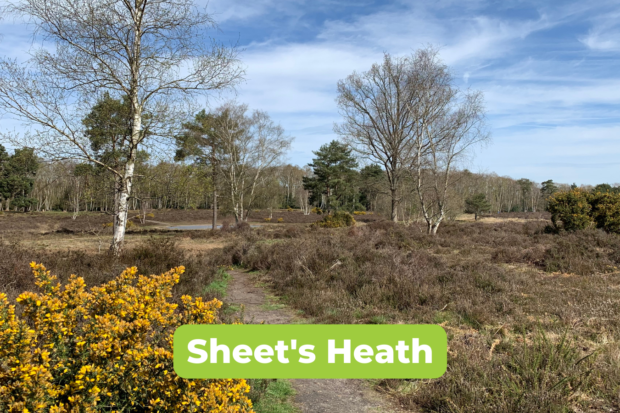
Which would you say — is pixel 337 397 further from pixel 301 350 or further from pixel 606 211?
pixel 606 211

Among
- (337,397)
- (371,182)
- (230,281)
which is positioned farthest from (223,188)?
(337,397)

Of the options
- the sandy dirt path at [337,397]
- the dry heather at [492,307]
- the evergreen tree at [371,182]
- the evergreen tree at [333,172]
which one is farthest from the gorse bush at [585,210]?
the evergreen tree at [333,172]

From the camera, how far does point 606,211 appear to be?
14.3m

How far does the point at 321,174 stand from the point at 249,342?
45.1 meters

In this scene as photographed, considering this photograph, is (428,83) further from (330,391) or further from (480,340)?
(330,391)

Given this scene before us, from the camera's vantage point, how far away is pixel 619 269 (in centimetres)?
905

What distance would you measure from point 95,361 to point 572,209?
1693cm

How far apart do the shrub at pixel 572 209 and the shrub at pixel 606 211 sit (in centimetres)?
24

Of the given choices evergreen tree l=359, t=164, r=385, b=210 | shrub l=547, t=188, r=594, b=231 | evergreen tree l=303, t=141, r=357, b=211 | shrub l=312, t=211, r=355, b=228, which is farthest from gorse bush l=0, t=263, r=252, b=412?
evergreen tree l=303, t=141, r=357, b=211

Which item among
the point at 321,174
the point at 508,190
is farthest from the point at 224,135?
the point at 508,190

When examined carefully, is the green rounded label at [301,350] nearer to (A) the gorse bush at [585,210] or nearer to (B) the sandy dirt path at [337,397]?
(B) the sandy dirt path at [337,397]

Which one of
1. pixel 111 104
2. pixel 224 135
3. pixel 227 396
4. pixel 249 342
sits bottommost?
pixel 227 396

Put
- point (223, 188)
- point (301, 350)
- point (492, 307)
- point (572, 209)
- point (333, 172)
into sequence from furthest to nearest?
point (333, 172), point (223, 188), point (572, 209), point (492, 307), point (301, 350)

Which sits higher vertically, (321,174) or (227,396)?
(321,174)
